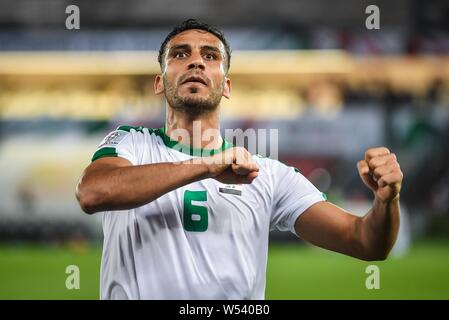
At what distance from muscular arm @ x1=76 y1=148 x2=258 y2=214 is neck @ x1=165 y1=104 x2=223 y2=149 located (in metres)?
0.59

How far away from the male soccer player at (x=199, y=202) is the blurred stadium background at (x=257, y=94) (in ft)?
43.4

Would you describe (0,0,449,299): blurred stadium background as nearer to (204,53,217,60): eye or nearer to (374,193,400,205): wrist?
(204,53,217,60): eye

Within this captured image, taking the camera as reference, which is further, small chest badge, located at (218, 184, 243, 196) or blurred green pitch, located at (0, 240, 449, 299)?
blurred green pitch, located at (0, 240, 449, 299)

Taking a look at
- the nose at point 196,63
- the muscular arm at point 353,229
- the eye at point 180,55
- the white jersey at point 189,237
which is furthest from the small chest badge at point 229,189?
the eye at point 180,55

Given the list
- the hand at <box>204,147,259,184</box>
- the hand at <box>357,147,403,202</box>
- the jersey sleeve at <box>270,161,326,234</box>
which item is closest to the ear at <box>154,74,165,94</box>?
the jersey sleeve at <box>270,161,326,234</box>

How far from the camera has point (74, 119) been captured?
63.4ft

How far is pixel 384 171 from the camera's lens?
3.48 metres

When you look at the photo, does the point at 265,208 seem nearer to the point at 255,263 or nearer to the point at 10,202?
the point at 255,263

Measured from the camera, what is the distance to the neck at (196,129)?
4.02 m

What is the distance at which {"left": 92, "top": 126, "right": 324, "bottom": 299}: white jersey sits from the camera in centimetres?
368

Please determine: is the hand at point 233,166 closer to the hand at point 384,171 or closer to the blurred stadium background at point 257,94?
the hand at point 384,171

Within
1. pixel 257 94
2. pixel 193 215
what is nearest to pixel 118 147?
pixel 193 215

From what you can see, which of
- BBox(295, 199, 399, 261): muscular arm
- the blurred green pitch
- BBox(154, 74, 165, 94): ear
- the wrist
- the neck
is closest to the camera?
the wrist

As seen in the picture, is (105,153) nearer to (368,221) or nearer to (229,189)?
(229,189)
